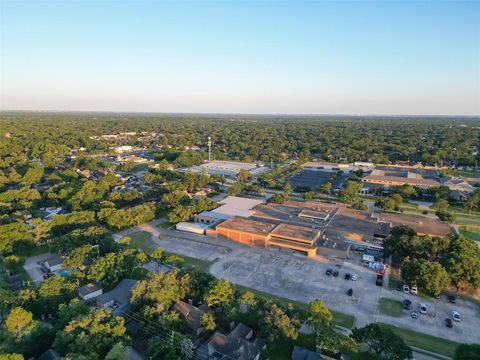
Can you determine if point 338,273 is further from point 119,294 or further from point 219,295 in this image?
point 119,294

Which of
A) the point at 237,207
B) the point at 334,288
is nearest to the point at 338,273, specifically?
the point at 334,288

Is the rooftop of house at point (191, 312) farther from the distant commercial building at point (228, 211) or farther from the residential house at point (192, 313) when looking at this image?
the distant commercial building at point (228, 211)

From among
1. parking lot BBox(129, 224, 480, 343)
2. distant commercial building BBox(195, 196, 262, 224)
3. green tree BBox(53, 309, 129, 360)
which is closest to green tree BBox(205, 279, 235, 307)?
parking lot BBox(129, 224, 480, 343)

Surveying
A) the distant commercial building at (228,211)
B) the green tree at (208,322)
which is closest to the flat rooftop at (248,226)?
the distant commercial building at (228,211)

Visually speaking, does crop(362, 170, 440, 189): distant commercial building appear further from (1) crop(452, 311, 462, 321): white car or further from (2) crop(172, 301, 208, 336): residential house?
(2) crop(172, 301, 208, 336): residential house

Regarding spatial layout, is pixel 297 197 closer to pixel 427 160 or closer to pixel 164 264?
pixel 164 264

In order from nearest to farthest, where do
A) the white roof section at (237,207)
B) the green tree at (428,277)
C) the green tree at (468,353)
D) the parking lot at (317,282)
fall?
the green tree at (468,353) → the parking lot at (317,282) → the green tree at (428,277) → the white roof section at (237,207)
